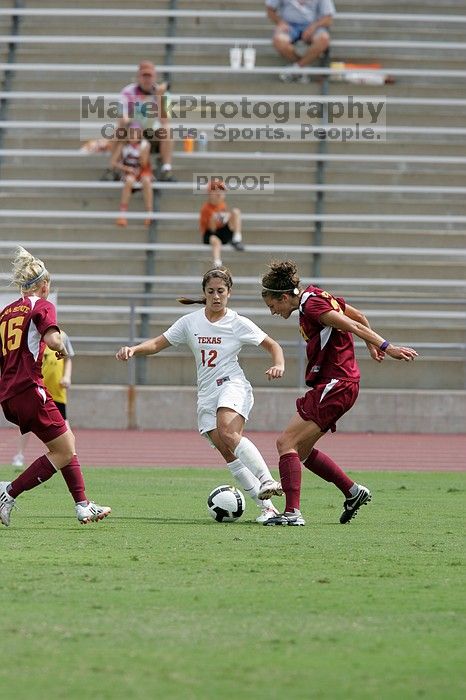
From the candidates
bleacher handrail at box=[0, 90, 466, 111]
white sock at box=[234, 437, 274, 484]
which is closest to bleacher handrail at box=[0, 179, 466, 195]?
bleacher handrail at box=[0, 90, 466, 111]

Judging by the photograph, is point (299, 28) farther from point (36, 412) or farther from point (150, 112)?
point (36, 412)

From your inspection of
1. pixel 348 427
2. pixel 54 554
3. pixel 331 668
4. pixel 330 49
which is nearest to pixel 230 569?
pixel 54 554

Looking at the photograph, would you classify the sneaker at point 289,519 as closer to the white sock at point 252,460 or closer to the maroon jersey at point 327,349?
the white sock at point 252,460

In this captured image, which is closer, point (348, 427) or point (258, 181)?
point (348, 427)

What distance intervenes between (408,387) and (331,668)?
1487 cm

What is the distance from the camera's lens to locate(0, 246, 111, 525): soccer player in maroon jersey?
342 inches

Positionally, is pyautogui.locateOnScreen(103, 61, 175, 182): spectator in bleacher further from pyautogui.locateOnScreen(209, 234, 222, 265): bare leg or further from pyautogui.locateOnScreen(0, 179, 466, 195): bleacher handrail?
pyautogui.locateOnScreen(209, 234, 222, 265): bare leg

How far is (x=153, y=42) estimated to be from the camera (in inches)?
983

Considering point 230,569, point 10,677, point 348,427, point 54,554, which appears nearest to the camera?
point 10,677

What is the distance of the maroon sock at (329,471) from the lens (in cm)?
925

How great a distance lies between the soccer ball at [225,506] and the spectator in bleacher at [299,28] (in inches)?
626

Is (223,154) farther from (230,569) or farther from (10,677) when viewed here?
(10,677)

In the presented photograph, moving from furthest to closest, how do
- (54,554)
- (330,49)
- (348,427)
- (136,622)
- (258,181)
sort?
(330,49)
(258,181)
(348,427)
(54,554)
(136,622)

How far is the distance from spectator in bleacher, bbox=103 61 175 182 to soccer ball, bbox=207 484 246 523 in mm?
13492
